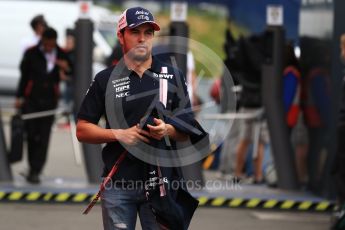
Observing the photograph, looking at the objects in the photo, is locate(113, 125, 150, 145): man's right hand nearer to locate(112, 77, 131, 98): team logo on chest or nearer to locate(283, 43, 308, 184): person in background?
locate(112, 77, 131, 98): team logo on chest

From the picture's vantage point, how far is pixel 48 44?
38.0 feet

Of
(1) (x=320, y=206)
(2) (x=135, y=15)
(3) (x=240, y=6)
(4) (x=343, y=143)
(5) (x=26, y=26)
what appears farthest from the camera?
(5) (x=26, y=26)

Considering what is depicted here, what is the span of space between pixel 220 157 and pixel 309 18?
361 cm

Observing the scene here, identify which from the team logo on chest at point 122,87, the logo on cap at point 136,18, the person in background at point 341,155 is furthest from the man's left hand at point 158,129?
the person in background at point 341,155

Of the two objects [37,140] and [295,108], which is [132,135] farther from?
[295,108]

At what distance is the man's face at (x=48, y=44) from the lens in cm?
1158

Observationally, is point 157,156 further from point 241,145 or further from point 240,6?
point 240,6

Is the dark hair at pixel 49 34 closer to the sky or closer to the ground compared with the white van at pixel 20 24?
closer to the sky

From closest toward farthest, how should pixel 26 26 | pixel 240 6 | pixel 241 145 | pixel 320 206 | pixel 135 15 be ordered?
pixel 135 15, pixel 320 206, pixel 241 145, pixel 240 6, pixel 26 26

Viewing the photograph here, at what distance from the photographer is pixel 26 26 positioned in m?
25.8

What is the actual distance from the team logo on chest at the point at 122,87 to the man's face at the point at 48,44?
19.8 feet

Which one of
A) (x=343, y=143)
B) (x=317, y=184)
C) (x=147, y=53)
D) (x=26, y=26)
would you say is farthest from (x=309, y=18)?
(x=26, y=26)

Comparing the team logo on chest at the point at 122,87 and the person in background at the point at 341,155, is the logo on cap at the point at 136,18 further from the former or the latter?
the person in background at the point at 341,155

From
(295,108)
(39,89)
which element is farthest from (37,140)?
(295,108)
